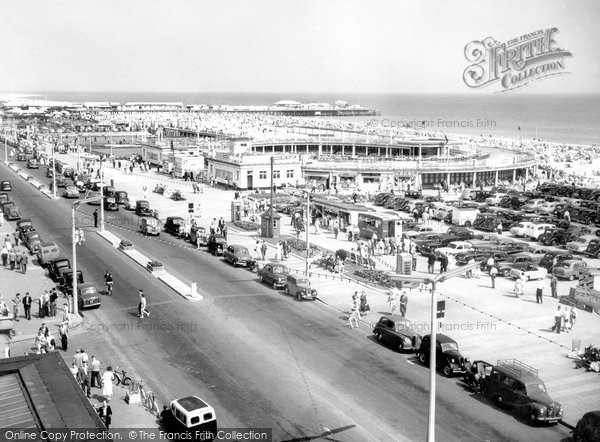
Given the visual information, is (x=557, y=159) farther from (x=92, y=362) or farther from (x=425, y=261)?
(x=92, y=362)

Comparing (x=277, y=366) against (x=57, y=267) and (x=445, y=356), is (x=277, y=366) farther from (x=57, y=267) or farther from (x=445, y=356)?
(x=57, y=267)

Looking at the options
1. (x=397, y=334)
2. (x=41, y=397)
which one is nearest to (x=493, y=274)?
(x=397, y=334)

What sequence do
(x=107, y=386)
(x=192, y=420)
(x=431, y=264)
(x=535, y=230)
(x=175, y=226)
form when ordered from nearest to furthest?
(x=192, y=420) → (x=107, y=386) → (x=431, y=264) → (x=175, y=226) → (x=535, y=230)

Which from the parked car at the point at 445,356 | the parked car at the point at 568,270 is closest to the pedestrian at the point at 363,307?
the parked car at the point at 445,356

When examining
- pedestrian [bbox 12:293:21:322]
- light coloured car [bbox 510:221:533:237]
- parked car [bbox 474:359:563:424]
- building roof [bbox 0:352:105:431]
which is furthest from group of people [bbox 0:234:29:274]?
light coloured car [bbox 510:221:533:237]

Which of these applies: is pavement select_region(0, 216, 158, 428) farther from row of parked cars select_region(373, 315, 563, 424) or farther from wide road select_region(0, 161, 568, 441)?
row of parked cars select_region(373, 315, 563, 424)

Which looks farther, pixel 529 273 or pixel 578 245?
pixel 578 245

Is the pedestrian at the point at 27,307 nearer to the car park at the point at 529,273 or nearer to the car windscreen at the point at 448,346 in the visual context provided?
the car windscreen at the point at 448,346
